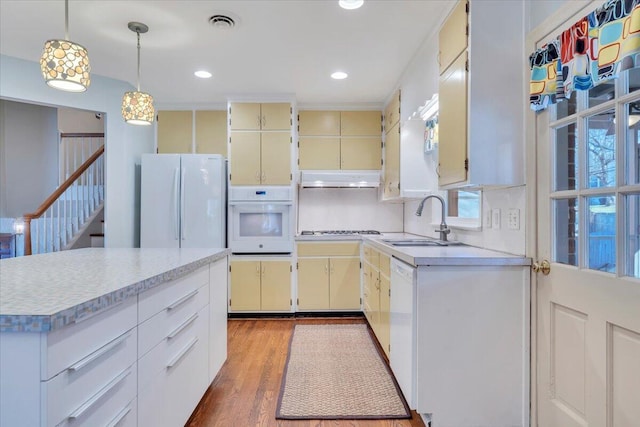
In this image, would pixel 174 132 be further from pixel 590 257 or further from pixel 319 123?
pixel 590 257

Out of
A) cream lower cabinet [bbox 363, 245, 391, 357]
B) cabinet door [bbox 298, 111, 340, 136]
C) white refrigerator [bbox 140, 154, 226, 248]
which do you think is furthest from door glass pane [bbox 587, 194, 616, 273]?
white refrigerator [bbox 140, 154, 226, 248]

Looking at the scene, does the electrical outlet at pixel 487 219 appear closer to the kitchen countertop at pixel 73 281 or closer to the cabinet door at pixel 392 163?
the cabinet door at pixel 392 163

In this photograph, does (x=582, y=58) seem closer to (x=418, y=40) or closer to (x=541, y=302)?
(x=541, y=302)

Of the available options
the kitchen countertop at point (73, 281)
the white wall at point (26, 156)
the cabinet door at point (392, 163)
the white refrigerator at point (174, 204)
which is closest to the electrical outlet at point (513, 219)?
the cabinet door at point (392, 163)

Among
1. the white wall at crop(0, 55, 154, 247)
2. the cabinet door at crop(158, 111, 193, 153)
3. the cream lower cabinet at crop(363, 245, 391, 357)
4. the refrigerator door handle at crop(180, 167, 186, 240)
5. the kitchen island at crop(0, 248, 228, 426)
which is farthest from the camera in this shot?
the cabinet door at crop(158, 111, 193, 153)

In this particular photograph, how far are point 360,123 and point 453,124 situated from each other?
225cm

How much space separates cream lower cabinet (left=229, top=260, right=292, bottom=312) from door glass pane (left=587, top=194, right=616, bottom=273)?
284cm

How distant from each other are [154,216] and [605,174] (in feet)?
12.1

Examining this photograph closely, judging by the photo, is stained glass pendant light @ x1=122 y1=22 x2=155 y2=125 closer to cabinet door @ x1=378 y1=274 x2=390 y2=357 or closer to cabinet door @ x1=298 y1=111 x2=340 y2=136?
cabinet door @ x1=378 y1=274 x2=390 y2=357

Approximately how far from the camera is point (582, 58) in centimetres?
129

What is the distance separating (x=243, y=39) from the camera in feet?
8.39

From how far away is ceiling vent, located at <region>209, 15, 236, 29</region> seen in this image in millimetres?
2268

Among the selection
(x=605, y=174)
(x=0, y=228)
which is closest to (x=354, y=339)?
(x=605, y=174)

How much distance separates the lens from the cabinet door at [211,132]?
4059mm
